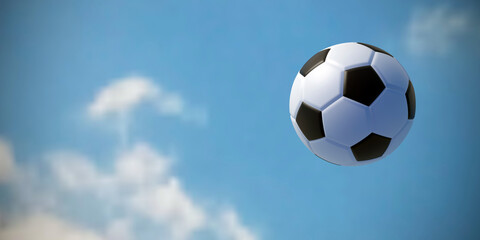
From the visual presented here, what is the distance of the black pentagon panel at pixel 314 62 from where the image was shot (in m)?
3.52

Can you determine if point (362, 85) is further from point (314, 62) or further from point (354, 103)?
point (314, 62)

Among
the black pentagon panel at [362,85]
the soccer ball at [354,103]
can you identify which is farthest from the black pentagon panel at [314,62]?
the black pentagon panel at [362,85]

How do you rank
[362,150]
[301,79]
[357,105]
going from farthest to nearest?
[301,79] → [362,150] → [357,105]

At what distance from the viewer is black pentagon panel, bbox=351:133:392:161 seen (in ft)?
10.9

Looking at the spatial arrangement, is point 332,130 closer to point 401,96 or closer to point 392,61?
point 401,96

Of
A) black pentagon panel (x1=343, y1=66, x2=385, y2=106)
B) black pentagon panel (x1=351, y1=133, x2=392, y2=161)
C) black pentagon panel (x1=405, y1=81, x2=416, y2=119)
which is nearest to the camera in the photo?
black pentagon panel (x1=343, y1=66, x2=385, y2=106)

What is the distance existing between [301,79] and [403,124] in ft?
3.87

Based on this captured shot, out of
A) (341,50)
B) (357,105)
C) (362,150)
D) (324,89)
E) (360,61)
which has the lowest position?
(362,150)

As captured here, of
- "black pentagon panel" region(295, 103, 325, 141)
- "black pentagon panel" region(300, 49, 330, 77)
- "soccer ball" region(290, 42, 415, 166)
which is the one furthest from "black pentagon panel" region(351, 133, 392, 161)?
"black pentagon panel" region(300, 49, 330, 77)

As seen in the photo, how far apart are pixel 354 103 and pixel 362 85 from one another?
207 millimetres

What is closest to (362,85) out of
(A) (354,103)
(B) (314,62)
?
(A) (354,103)

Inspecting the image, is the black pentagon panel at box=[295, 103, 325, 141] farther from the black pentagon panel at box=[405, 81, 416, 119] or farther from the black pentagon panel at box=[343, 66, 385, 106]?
the black pentagon panel at box=[405, 81, 416, 119]

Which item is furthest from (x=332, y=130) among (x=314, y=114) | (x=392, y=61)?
(x=392, y=61)

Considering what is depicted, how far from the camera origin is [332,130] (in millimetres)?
3283
